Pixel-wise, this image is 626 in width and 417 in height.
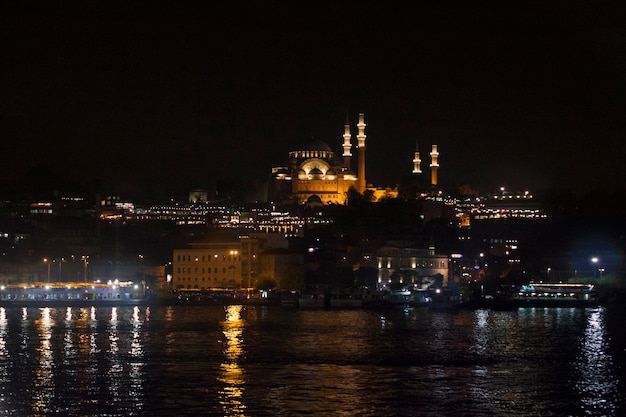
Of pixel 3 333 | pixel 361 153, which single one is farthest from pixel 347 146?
pixel 3 333

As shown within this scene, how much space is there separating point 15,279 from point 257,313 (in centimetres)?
1414

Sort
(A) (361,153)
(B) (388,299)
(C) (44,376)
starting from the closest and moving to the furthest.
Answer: (C) (44,376) → (B) (388,299) → (A) (361,153)

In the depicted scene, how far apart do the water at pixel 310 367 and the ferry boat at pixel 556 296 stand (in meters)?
9.01

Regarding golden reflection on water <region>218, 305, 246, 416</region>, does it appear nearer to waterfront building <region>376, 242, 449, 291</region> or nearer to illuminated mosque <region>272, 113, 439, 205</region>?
waterfront building <region>376, 242, 449, 291</region>

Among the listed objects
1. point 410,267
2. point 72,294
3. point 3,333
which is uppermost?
point 410,267

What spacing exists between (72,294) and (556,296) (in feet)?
50.2

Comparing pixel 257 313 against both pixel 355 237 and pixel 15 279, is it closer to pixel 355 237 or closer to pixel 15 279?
pixel 15 279

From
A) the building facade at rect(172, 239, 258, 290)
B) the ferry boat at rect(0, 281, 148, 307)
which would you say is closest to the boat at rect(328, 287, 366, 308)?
→ the building facade at rect(172, 239, 258, 290)

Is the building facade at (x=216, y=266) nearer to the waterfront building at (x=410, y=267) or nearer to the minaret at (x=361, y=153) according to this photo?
the waterfront building at (x=410, y=267)

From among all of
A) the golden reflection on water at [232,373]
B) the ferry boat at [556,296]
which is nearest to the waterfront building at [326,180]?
the ferry boat at [556,296]

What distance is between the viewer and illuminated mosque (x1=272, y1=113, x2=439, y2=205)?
67375 millimetres

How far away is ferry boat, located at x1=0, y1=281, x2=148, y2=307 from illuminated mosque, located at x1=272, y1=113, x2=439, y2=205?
25215 millimetres

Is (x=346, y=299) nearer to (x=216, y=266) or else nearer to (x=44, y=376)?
(x=216, y=266)

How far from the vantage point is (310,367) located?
1983 cm
